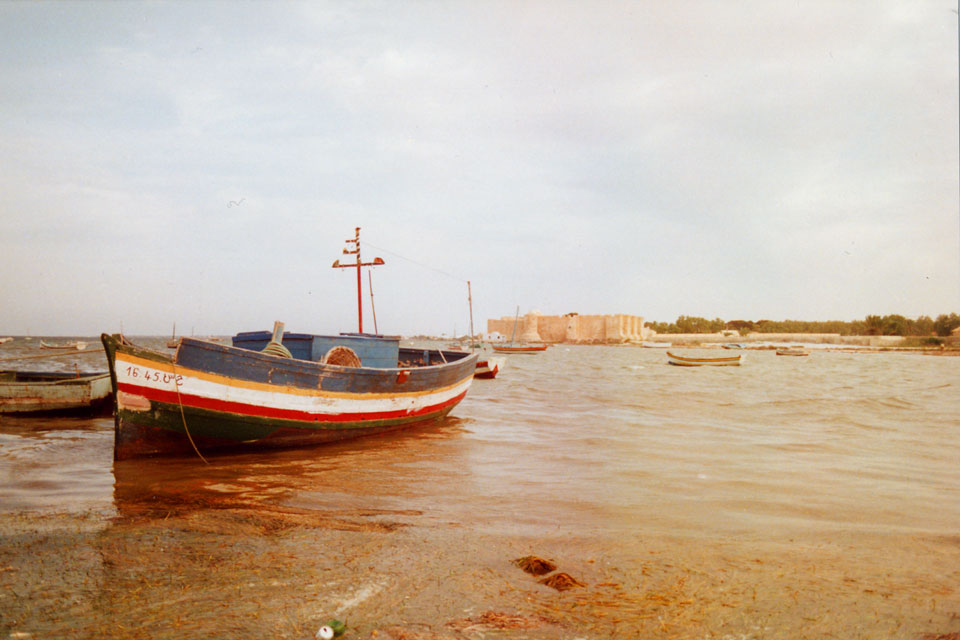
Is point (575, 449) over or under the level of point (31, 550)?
under

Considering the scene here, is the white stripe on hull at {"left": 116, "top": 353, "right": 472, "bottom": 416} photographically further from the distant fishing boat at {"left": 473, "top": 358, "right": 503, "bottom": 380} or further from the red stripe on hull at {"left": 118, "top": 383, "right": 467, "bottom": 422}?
the distant fishing boat at {"left": 473, "top": 358, "right": 503, "bottom": 380}

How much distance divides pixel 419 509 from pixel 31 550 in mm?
3543

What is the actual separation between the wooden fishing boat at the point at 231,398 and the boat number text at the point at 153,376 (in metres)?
0.01

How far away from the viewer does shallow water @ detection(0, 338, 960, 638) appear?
3457 mm

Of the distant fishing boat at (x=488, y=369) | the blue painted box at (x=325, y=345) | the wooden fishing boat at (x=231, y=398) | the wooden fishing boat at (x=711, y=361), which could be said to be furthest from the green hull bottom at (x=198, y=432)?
the wooden fishing boat at (x=711, y=361)

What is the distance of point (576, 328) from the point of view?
532 feet

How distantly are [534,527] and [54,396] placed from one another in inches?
534

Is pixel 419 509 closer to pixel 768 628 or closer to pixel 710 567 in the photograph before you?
pixel 710 567

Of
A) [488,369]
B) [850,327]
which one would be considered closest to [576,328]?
[850,327]

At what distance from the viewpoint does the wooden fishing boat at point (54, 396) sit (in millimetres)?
13082

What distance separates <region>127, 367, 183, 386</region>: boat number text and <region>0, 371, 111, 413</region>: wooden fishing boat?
765 centimetres

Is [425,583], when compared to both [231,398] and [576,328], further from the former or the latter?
[576,328]

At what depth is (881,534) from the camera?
5617 mm

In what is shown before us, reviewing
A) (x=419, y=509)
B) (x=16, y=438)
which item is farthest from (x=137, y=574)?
(x=16, y=438)
